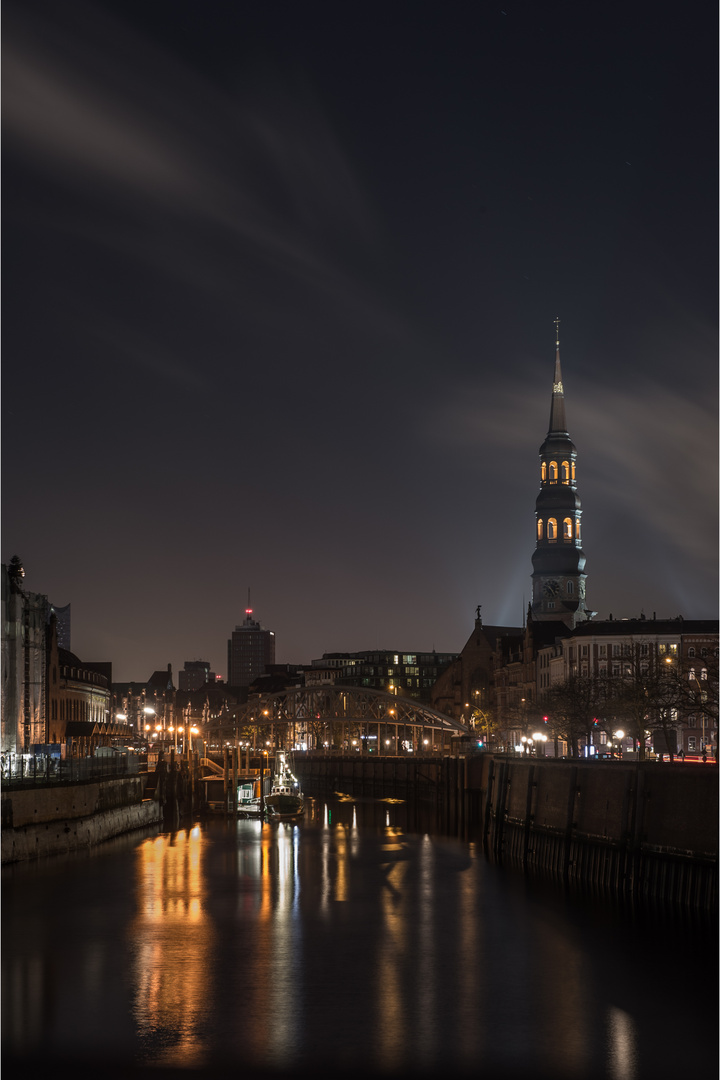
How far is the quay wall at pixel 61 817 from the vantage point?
59000 millimetres

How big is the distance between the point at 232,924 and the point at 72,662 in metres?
114

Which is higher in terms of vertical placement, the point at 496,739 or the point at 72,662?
the point at 72,662

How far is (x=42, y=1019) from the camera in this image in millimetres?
35188

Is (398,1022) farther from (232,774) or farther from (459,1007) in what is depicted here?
(232,774)

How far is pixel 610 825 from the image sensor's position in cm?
5597

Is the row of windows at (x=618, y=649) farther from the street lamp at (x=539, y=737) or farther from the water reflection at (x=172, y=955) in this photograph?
the water reflection at (x=172, y=955)

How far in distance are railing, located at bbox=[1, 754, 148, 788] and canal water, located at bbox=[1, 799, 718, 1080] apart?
4387mm

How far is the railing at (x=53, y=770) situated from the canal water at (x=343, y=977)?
4.39 metres

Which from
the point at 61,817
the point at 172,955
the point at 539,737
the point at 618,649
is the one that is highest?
the point at 618,649

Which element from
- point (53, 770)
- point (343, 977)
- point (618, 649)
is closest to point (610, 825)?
point (343, 977)

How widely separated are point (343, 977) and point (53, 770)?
30629 mm

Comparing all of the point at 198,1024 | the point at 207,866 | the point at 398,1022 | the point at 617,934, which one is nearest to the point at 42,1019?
the point at 198,1024

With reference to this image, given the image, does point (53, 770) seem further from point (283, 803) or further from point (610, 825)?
point (283, 803)

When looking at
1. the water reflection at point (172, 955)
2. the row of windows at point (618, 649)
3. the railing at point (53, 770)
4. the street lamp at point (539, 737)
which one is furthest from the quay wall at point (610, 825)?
the row of windows at point (618, 649)
